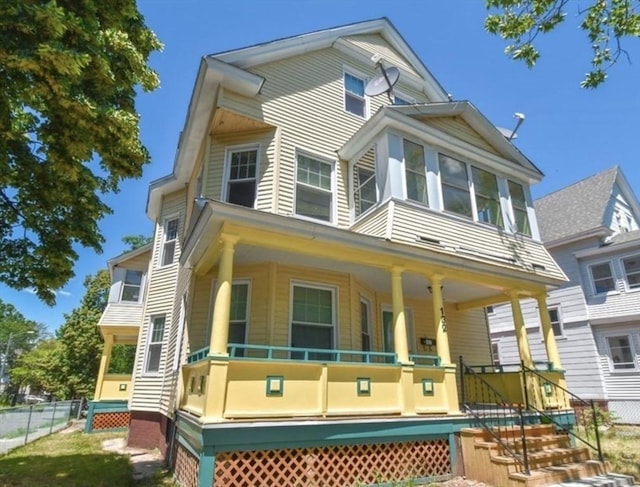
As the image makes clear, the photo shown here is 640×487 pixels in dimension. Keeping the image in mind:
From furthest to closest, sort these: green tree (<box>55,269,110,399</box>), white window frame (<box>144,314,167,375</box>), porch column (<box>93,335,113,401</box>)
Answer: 1. green tree (<box>55,269,110,399</box>)
2. porch column (<box>93,335,113,401</box>)
3. white window frame (<box>144,314,167,375</box>)

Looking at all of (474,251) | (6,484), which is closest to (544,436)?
(474,251)

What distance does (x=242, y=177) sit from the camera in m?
9.28

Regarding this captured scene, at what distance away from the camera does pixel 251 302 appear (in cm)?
789

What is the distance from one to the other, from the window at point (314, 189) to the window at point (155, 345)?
5689 mm

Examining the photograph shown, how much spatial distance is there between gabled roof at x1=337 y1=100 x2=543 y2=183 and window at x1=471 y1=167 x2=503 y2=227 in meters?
0.51

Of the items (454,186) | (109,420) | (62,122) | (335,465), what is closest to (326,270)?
(335,465)

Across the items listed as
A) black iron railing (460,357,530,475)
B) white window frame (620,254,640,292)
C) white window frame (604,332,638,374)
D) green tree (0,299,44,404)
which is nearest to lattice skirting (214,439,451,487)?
black iron railing (460,357,530,475)

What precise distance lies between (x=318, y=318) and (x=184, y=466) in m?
3.64

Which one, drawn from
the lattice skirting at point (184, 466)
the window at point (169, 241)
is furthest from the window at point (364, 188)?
the lattice skirting at point (184, 466)

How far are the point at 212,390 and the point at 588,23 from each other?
10.5m

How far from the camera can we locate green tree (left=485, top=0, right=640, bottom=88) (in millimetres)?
7859

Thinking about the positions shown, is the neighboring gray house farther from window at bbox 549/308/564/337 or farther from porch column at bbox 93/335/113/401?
porch column at bbox 93/335/113/401

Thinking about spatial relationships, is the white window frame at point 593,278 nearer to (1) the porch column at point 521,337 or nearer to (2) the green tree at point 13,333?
(1) the porch column at point 521,337

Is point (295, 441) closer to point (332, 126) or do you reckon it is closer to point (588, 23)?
point (332, 126)
